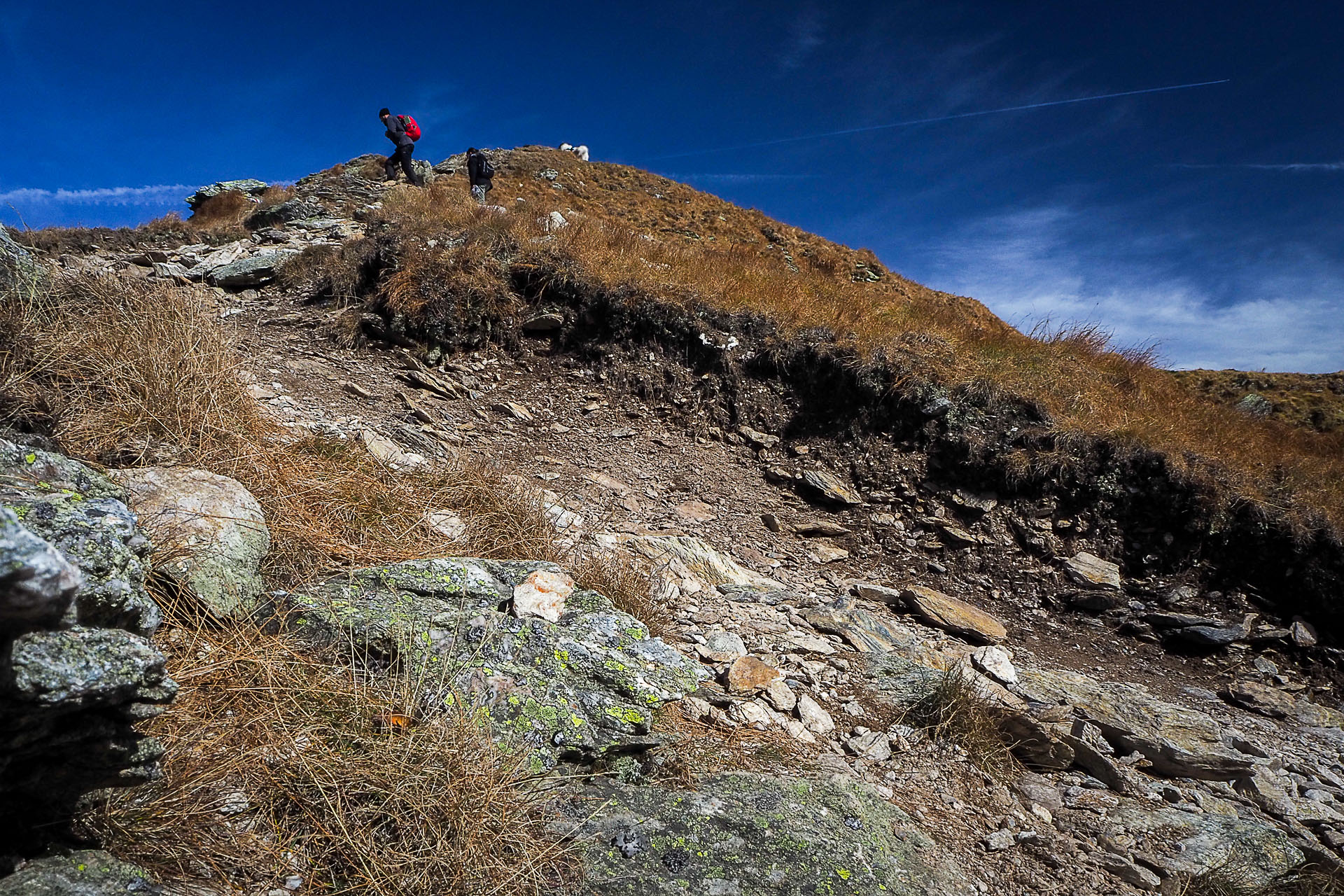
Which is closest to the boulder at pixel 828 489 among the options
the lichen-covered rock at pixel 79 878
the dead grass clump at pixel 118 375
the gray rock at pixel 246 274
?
the dead grass clump at pixel 118 375

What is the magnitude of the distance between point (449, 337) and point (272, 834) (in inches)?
286

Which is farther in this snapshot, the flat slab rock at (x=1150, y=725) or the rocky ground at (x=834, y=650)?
the flat slab rock at (x=1150, y=725)

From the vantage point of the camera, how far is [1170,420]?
24.1ft

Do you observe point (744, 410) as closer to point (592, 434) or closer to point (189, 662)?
point (592, 434)

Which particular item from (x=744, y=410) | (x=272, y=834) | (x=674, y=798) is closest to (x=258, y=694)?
(x=272, y=834)

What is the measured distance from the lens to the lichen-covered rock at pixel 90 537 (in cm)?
170

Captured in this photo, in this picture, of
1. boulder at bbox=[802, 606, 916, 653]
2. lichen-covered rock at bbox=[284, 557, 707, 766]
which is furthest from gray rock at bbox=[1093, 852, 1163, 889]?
lichen-covered rock at bbox=[284, 557, 707, 766]

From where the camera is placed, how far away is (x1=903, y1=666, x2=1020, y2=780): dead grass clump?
3.64m

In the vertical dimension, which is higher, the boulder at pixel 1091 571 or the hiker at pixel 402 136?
the hiker at pixel 402 136

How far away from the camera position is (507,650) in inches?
119

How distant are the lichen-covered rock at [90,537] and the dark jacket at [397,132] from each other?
16.7 m

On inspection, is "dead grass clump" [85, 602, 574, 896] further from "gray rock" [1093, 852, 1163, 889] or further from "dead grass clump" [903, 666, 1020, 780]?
"gray rock" [1093, 852, 1163, 889]

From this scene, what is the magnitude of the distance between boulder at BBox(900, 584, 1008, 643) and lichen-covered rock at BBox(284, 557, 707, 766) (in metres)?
3.03

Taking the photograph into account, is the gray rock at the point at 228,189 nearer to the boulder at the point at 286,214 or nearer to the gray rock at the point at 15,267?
the boulder at the point at 286,214
